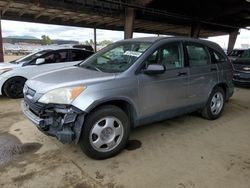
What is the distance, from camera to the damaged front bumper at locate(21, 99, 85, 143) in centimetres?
275

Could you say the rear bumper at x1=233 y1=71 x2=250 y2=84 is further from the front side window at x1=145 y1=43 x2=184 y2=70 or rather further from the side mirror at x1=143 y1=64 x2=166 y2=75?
the side mirror at x1=143 y1=64 x2=166 y2=75

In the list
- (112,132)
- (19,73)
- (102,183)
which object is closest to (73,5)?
(19,73)

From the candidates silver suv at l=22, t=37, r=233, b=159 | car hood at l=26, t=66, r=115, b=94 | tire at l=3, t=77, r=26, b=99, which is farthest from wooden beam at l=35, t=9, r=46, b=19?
car hood at l=26, t=66, r=115, b=94

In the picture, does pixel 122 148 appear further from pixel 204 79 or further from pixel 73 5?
pixel 73 5

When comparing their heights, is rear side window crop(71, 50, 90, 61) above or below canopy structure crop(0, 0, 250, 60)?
below

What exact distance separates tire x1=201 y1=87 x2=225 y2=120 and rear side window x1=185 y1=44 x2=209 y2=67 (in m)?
0.69

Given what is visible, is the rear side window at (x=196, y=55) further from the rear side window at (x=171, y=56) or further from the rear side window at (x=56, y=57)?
the rear side window at (x=56, y=57)

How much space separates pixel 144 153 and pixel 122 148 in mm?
326

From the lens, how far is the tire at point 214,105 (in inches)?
179

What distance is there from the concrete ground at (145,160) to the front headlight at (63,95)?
86cm

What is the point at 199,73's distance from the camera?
13.6 feet

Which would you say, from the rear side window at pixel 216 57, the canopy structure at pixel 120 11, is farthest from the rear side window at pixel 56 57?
the rear side window at pixel 216 57

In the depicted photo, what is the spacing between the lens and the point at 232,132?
4.10 meters

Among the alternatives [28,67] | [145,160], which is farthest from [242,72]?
[28,67]
